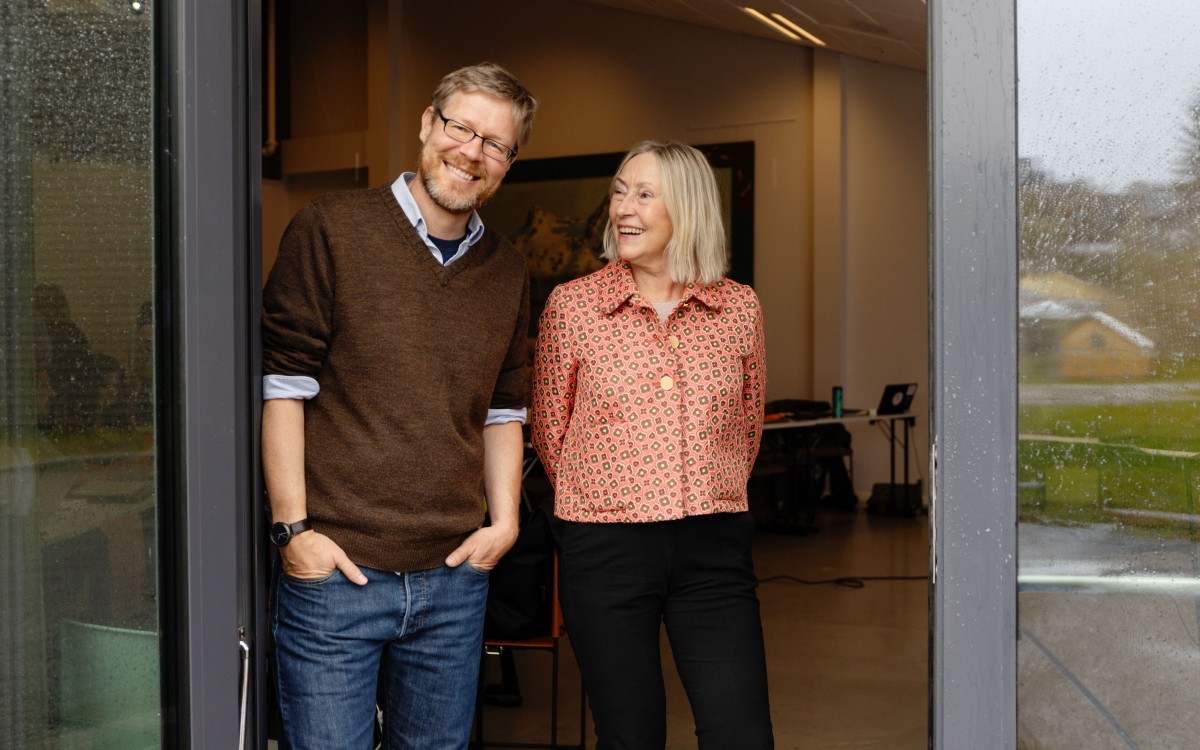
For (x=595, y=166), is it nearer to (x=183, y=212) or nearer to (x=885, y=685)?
(x=885, y=685)

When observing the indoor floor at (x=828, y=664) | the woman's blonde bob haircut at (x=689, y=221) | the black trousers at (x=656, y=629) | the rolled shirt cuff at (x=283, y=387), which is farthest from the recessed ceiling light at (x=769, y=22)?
the rolled shirt cuff at (x=283, y=387)

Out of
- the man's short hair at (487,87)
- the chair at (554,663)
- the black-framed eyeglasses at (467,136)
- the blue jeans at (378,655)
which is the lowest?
the chair at (554,663)

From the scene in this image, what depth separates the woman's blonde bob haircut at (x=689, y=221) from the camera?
2.39 meters

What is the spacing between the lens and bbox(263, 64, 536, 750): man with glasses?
2.05 meters

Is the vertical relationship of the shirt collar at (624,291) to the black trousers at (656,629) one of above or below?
above

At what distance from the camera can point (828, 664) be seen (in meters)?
5.20

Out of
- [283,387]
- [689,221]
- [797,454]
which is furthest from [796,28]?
[283,387]

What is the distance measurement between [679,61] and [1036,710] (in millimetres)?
10076

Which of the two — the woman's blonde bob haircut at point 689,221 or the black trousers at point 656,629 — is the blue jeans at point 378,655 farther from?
the woman's blonde bob haircut at point 689,221

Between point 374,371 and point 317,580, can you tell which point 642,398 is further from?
point 317,580

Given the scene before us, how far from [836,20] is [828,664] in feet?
18.3

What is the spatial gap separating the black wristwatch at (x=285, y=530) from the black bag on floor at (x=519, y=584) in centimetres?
67

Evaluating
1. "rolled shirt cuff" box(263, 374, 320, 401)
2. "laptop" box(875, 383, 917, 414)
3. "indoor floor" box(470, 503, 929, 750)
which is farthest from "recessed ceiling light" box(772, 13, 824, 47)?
"rolled shirt cuff" box(263, 374, 320, 401)

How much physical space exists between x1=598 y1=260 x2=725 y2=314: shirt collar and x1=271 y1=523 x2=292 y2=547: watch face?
73 cm
